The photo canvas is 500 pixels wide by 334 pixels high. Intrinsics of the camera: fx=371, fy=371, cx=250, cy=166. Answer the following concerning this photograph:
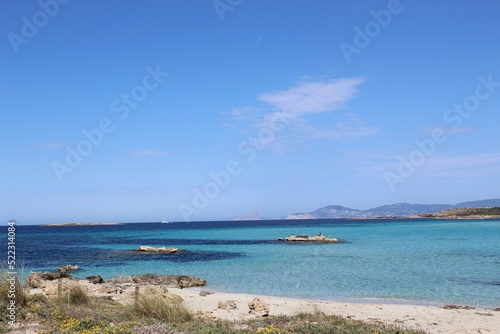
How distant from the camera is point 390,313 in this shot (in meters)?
16.2

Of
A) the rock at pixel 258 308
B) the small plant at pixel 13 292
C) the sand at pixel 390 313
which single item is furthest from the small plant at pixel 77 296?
the rock at pixel 258 308

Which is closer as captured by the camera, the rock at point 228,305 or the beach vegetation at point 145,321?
the beach vegetation at point 145,321

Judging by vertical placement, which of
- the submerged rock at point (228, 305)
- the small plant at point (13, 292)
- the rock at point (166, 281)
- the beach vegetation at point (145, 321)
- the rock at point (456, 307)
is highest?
the small plant at point (13, 292)

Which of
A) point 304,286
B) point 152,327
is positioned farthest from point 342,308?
point 152,327

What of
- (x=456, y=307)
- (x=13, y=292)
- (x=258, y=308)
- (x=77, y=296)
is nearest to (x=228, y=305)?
(x=258, y=308)

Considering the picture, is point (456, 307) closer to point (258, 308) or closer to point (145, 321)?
point (258, 308)

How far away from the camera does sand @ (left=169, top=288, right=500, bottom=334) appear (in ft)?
45.9

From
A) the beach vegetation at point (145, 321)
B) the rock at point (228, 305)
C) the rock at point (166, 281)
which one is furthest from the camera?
the rock at point (166, 281)

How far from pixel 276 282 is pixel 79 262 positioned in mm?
25108

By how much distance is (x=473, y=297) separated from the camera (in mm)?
19891

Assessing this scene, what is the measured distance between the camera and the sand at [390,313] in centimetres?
1400

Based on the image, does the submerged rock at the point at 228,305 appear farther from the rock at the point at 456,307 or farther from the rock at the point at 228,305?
the rock at the point at 456,307

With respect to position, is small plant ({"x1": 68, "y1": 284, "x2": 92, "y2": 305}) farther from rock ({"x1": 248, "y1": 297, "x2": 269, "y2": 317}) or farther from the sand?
rock ({"x1": 248, "y1": 297, "x2": 269, "y2": 317})

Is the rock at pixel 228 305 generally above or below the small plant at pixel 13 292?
below
